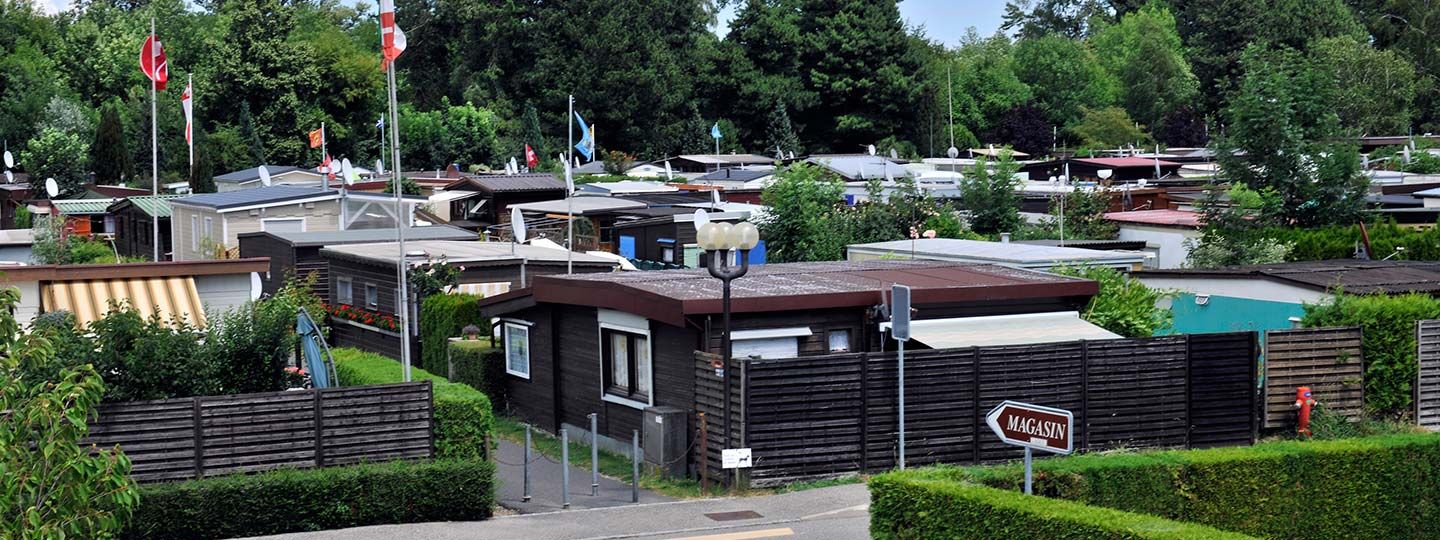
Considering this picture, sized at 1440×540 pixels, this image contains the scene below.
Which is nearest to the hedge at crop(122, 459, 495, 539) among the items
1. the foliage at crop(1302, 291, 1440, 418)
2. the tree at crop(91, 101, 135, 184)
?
the foliage at crop(1302, 291, 1440, 418)

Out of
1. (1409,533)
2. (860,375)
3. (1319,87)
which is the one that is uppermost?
(1319,87)

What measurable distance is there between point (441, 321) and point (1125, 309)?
41.9 feet

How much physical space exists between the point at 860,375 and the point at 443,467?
18.2 feet

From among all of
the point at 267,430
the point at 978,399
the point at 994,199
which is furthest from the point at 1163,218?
the point at 267,430

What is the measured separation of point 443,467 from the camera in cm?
1989

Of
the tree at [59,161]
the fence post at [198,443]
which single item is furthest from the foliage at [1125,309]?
the tree at [59,161]

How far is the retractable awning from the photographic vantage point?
912 inches

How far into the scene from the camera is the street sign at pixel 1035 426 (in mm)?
13664

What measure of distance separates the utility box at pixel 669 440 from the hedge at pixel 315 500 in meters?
3.12

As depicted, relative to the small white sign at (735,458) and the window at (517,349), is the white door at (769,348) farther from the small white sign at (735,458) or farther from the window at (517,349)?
the window at (517,349)

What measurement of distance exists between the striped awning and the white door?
7771 millimetres

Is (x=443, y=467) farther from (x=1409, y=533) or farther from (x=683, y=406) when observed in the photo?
(x=1409, y=533)

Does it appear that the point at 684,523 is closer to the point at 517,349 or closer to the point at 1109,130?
the point at 517,349

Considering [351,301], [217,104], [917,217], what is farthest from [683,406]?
[217,104]
